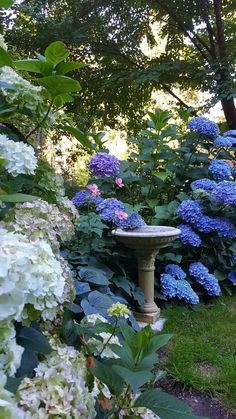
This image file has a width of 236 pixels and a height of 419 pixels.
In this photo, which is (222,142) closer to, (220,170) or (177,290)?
(220,170)

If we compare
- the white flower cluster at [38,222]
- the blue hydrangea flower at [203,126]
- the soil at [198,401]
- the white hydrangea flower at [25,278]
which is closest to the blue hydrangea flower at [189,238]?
the blue hydrangea flower at [203,126]

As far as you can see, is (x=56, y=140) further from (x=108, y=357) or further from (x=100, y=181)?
(x=108, y=357)

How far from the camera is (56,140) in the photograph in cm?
766

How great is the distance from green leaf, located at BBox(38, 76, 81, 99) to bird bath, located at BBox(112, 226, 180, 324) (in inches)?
55.1

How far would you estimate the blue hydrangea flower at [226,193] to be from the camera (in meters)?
3.00

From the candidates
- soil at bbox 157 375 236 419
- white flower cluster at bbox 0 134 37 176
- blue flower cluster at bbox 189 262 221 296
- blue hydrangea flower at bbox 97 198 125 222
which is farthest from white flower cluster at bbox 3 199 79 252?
blue flower cluster at bbox 189 262 221 296

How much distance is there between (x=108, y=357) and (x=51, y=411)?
1.31ft

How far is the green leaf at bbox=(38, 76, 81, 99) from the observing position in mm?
1105

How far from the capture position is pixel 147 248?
8.39 ft

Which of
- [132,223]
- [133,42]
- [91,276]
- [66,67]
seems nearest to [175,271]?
[132,223]

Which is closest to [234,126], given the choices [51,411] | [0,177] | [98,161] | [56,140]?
[56,140]

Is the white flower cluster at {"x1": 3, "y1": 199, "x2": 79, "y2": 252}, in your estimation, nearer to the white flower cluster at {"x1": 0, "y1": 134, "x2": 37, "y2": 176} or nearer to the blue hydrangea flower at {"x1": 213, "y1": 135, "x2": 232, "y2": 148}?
the white flower cluster at {"x1": 0, "y1": 134, "x2": 37, "y2": 176}

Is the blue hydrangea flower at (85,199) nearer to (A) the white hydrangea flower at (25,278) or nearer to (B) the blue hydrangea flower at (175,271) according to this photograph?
(B) the blue hydrangea flower at (175,271)

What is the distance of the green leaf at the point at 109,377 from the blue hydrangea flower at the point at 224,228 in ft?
7.43
